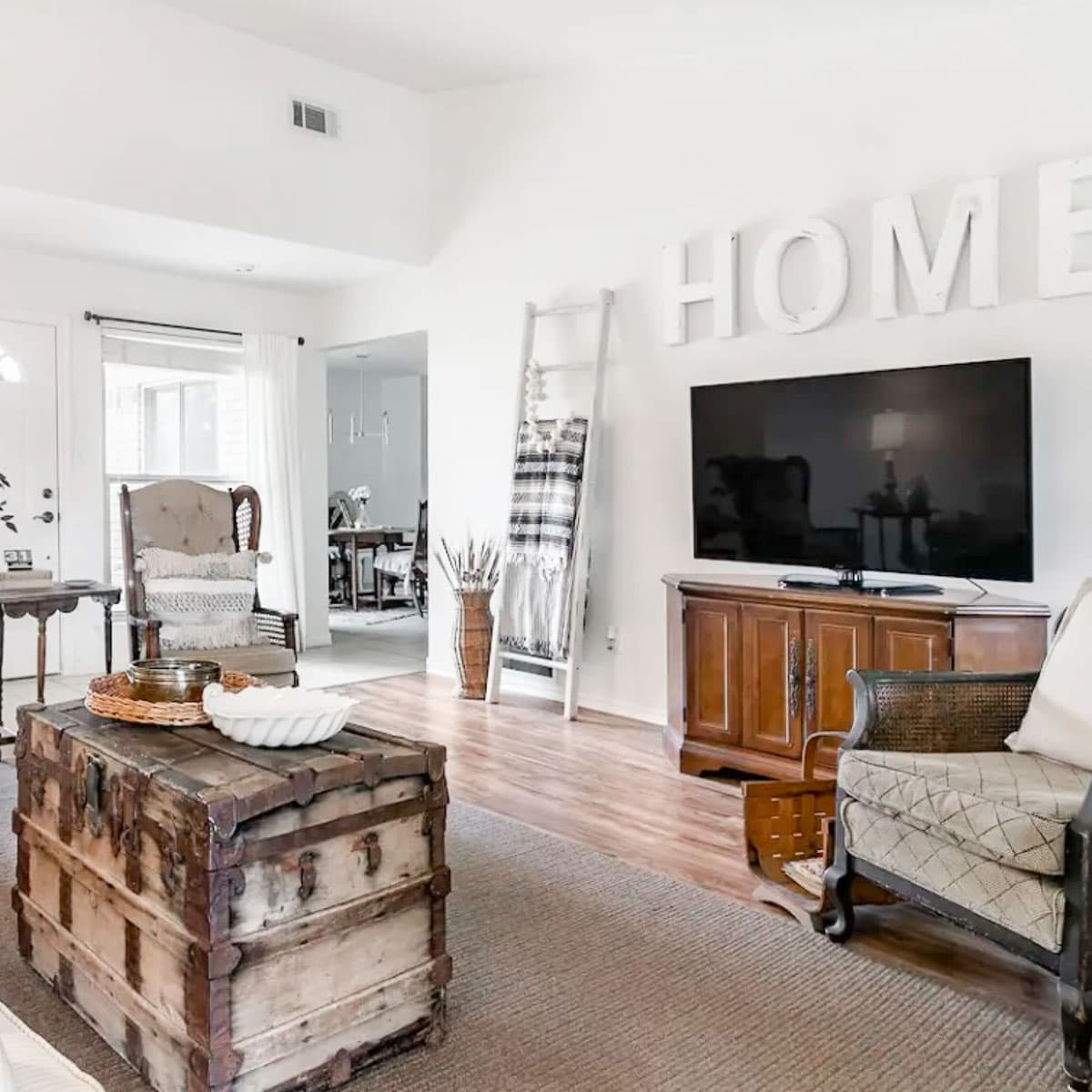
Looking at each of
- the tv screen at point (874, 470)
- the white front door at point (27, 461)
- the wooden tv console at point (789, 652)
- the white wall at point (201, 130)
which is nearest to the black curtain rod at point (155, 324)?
the white front door at point (27, 461)

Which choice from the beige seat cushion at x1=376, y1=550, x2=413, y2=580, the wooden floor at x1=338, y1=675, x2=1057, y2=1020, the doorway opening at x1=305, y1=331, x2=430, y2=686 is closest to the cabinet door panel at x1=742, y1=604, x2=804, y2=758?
the wooden floor at x1=338, y1=675, x2=1057, y2=1020

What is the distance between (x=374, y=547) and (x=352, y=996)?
8.29 m

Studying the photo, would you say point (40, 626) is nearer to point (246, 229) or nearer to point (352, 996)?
point (246, 229)

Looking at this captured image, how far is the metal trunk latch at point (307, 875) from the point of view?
6.11ft

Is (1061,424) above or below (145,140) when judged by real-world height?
below

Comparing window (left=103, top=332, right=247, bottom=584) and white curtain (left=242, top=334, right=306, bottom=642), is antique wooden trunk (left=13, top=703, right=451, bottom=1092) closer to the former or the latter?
window (left=103, top=332, right=247, bottom=584)

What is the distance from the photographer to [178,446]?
6672mm

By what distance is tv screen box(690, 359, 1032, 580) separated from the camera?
3.49m

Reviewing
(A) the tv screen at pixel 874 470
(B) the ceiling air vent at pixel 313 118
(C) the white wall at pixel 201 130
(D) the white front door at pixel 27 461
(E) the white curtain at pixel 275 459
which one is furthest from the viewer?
(E) the white curtain at pixel 275 459

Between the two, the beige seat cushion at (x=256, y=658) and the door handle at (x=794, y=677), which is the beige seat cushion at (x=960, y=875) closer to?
the door handle at (x=794, y=677)

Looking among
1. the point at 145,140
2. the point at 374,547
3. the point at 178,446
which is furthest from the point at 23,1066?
the point at 374,547

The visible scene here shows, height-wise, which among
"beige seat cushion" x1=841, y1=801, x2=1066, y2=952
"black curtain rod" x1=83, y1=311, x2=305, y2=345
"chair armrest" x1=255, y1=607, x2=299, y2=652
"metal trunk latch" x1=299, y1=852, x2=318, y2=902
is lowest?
"beige seat cushion" x1=841, y1=801, x2=1066, y2=952

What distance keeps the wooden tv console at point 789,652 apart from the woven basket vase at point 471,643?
1495 millimetres

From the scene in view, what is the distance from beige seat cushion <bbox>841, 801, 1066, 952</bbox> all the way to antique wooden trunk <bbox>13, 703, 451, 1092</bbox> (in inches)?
41.7
